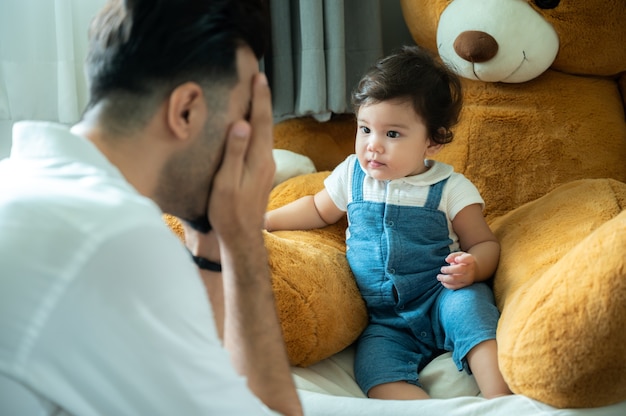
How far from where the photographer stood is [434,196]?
1.63 meters

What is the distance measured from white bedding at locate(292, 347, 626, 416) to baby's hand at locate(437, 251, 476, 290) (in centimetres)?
14

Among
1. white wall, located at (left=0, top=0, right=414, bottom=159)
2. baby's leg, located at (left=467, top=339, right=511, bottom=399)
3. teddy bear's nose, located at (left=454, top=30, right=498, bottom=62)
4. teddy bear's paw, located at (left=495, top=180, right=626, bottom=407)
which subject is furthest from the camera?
white wall, located at (left=0, top=0, right=414, bottom=159)

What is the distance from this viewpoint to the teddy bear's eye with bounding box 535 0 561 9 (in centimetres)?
173

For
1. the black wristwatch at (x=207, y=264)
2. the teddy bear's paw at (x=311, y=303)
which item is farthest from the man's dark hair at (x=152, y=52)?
the teddy bear's paw at (x=311, y=303)

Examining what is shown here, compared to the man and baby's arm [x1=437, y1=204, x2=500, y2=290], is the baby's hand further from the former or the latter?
the man

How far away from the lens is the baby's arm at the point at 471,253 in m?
1.52

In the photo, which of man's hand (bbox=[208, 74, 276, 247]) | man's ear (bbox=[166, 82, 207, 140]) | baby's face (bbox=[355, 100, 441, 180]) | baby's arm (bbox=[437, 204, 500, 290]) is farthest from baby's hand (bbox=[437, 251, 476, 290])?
man's ear (bbox=[166, 82, 207, 140])

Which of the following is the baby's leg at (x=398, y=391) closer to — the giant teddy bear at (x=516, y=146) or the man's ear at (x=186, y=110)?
the giant teddy bear at (x=516, y=146)

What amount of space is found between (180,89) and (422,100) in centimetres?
79

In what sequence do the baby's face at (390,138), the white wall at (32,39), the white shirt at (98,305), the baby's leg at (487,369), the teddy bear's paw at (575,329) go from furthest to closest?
1. the white wall at (32,39)
2. the baby's face at (390,138)
3. the baby's leg at (487,369)
4. the teddy bear's paw at (575,329)
5. the white shirt at (98,305)

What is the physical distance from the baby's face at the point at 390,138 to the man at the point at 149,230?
0.54m

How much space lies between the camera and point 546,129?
70.2 inches

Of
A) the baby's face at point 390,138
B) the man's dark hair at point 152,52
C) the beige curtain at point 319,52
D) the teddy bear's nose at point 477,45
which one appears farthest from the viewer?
the beige curtain at point 319,52

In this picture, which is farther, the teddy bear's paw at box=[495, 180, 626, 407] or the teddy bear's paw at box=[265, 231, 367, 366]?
the teddy bear's paw at box=[265, 231, 367, 366]
